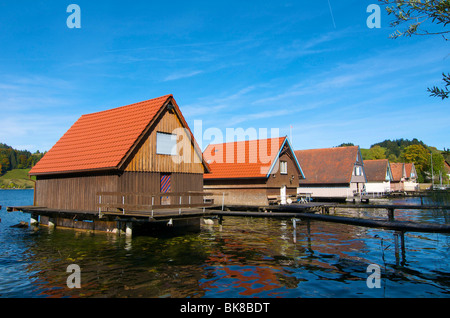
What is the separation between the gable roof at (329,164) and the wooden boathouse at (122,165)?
28.8 m

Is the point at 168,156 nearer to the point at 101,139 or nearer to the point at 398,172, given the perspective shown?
the point at 101,139

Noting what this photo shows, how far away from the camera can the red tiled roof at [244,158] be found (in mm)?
32719

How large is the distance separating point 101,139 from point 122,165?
4.61 metres

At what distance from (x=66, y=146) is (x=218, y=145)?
1888 centimetres

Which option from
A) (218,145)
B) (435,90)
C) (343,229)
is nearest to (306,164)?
(218,145)

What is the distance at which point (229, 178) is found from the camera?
33.6 metres

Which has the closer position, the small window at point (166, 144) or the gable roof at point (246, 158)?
the small window at point (166, 144)

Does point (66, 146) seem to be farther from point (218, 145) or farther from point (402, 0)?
point (402, 0)

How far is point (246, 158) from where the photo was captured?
35.2 metres

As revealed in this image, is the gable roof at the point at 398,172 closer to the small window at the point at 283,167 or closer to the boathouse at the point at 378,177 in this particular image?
the boathouse at the point at 378,177

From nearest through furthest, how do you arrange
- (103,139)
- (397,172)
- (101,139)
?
(103,139), (101,139), (397,172)

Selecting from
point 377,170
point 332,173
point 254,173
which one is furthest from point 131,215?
point 377,170

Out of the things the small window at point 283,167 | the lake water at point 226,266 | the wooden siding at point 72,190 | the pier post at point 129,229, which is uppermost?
the small window at point 283,167

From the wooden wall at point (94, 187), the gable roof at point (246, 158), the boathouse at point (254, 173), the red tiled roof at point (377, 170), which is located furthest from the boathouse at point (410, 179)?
the wooden wall at point (94, 187)
